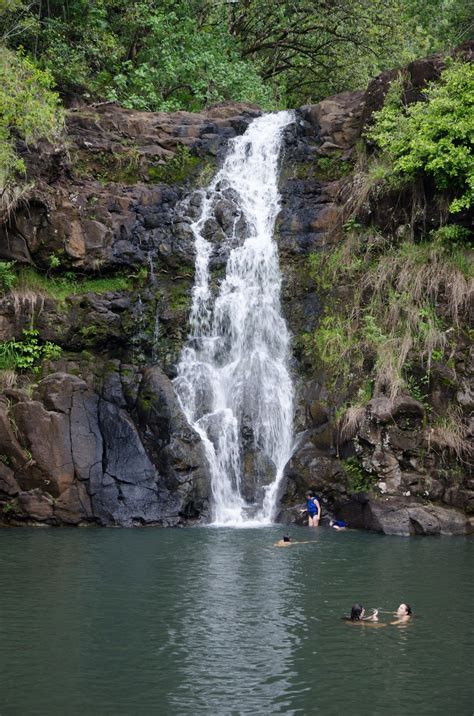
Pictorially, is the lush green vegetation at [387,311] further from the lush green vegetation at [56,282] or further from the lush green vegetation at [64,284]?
the lush green vegetation at [64,284]

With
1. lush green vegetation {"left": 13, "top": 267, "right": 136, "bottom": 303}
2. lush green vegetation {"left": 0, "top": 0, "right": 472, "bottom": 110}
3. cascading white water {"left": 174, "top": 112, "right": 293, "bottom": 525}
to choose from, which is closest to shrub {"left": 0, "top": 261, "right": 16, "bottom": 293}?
lush green vegetation {"left": 13, "top": 267, "right": 136, "bottom": 303}

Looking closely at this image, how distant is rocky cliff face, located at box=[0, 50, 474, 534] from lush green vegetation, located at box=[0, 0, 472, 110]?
283 cm

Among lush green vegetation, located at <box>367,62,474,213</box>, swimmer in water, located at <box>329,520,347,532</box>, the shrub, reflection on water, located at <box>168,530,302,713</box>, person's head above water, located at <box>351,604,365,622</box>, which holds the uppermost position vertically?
lush green vegetation, located at <box>367,62,474,213</box>

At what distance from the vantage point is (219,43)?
1331 inches

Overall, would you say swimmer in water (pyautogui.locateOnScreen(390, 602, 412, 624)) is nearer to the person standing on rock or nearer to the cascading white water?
the person standing on rock

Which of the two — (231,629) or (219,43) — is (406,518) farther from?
(219,43)

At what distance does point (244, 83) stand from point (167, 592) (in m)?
23.9

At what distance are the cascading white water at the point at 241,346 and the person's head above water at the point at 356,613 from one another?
28.6 ft

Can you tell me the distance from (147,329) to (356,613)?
43.7 ft

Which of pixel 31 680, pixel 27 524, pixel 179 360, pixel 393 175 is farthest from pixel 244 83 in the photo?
pixel 31 680

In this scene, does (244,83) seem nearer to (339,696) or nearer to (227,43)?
(227,43)

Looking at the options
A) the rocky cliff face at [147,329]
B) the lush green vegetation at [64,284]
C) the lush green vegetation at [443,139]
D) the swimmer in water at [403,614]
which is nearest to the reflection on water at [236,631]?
the swimmer in water at [403,614]

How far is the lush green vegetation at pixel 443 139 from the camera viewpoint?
21.1 m

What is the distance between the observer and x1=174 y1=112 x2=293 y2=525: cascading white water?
818 inches
